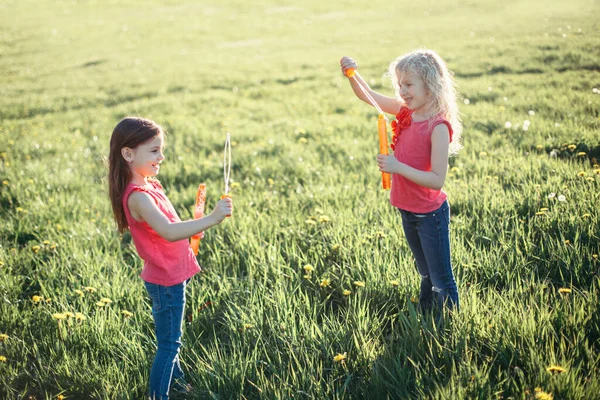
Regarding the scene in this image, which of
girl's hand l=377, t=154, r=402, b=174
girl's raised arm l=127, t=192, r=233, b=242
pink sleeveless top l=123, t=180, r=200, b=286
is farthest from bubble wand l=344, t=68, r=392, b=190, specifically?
pink sleeveless top l=123, t=180, r=200, b=286

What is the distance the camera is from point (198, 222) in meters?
2.13

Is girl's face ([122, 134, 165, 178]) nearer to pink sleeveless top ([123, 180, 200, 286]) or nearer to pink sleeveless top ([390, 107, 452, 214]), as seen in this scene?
pink sleeveless top ([123, 180, 200, 286])

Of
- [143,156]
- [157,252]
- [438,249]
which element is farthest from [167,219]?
[438,249]

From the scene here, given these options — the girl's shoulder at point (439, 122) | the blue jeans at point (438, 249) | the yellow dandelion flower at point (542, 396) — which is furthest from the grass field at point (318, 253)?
the girl's shoulder at point (439, 122)

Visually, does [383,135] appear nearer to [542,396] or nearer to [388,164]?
[388,164]

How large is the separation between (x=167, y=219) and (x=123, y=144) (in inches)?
16.7

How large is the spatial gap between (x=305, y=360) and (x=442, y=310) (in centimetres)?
72

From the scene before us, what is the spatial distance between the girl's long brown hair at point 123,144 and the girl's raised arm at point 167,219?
0.33 feet

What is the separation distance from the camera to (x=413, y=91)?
2.44 metres

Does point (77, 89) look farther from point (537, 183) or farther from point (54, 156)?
point (537, 183)

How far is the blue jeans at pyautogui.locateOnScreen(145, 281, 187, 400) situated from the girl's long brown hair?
18.0 inches

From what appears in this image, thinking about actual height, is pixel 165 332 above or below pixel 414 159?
below

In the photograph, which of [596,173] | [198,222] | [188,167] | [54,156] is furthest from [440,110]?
[54,156]

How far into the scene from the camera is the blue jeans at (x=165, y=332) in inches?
91.1
